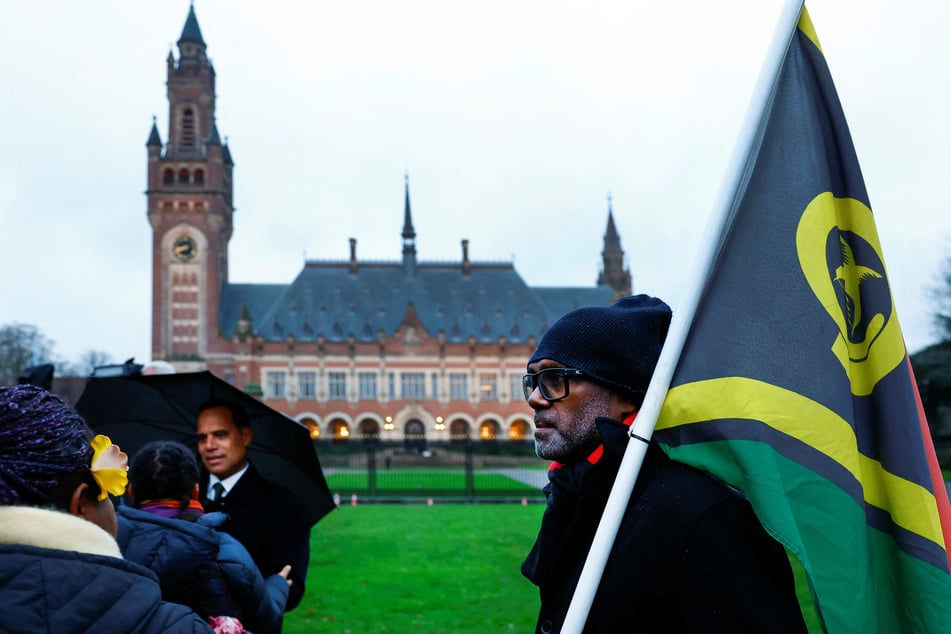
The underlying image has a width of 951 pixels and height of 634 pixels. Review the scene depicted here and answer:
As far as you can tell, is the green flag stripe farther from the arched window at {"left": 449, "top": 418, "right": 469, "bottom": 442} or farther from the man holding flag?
the arched window at {"left": 449, "top": 418, "right": 469, "bottom": 442}

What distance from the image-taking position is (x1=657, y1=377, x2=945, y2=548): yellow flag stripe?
1.85 metres

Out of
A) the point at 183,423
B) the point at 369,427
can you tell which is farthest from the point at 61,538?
the point at 369,427

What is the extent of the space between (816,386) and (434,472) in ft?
96.9

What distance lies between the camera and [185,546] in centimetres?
→ 280

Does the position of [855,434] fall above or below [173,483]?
above

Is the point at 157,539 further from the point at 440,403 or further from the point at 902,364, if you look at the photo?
the point at 440,403

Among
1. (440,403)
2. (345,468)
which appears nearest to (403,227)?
(440,403)

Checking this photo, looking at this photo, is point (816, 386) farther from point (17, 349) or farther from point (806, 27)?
point (17, 349)

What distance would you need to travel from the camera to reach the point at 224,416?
4.16 meters

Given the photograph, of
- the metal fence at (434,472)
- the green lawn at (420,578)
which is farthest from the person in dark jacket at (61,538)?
the metal fence at (434,472)

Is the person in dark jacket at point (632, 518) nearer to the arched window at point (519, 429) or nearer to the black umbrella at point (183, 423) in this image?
the black umbrella at point (183, 423)

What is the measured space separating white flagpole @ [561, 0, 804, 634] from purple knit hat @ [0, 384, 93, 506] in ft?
3.66

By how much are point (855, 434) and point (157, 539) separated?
2192 millimetres

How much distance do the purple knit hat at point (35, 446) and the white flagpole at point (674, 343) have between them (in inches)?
43.9
